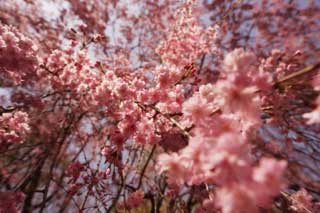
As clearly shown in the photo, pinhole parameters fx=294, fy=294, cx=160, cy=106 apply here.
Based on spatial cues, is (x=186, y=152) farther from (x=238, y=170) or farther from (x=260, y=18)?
(x=260, y=18)

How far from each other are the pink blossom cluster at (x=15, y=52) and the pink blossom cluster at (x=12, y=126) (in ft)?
1.82

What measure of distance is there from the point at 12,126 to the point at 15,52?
39.1 inches

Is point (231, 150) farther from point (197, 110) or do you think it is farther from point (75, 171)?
point (75, 171)

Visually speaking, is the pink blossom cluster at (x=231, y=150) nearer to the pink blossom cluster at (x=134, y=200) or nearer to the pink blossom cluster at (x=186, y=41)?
the pink blossom cluster at (x=134, y=200)

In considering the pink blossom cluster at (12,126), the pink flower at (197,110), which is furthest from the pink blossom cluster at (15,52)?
the pink flower at (197,110)

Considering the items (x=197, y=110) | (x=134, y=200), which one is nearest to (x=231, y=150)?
(x=197, y=110)

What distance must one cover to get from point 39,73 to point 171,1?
19.9 feet

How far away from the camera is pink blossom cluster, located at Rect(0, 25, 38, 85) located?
10.8 ft

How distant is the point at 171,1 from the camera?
9.62 meters

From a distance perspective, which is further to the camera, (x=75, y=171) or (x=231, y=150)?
(x=75, y=171)

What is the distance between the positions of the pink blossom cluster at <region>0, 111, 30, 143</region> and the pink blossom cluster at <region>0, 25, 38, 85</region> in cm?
55

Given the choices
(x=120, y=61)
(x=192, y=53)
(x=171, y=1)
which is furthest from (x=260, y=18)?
(x=120, y=61)

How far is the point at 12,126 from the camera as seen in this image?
3.77 m

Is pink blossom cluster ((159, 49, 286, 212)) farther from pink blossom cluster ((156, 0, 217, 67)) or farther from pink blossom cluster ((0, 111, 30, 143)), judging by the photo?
pink blossom cluster ((156, 0, 217, 67))
